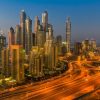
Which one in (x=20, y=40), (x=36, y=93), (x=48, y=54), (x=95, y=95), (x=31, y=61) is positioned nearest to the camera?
(x=95, y=95)

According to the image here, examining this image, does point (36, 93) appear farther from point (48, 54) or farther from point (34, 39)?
point (34, 39)

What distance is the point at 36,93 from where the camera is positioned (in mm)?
15805

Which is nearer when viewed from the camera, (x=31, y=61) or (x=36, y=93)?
(x=36, y=93)

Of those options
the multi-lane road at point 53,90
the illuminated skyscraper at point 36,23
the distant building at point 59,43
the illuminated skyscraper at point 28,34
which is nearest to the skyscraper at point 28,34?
the illuminated skyscraper at point 28,34

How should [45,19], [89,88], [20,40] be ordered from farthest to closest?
[45,19], [20,40], [89,88]

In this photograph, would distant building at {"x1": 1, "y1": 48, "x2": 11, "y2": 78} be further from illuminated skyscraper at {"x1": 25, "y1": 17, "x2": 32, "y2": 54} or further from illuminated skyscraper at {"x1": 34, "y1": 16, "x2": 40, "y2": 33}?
illuminated skyscraper at {"x1": 34, "y1": 16, "x2": 40, "y2": 33}

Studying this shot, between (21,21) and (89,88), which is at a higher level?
(21,21)

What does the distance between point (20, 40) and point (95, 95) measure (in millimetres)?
25819

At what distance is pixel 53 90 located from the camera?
16.8m

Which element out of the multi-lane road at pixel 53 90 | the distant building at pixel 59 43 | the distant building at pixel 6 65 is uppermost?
the distant building at pixel 59 43

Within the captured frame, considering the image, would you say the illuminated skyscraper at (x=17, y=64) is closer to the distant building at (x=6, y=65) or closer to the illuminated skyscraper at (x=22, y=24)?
the distant building at (x=6, y=65)

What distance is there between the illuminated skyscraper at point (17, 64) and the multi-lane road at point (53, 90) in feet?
6.50

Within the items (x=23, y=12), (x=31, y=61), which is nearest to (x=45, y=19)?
(x=23, y=12)

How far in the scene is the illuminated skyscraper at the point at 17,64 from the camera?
66.7ft
